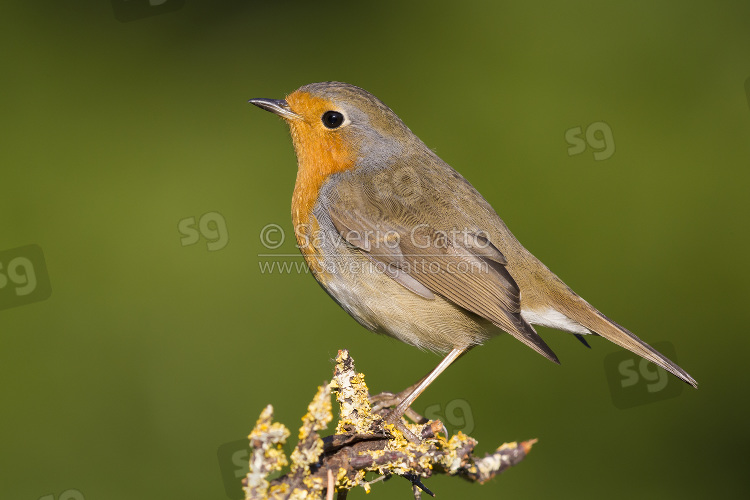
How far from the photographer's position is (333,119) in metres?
2.96

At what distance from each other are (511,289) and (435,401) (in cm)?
86

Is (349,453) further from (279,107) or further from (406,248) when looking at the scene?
(279,107)

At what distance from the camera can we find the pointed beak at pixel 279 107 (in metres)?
2.97

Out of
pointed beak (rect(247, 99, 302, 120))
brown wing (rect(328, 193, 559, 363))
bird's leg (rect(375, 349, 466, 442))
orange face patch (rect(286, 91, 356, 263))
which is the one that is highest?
pointed beak (rect(247, 99, 302, 120))

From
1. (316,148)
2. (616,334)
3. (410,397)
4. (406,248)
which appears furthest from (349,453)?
(316,148)

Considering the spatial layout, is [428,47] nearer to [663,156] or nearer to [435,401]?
[663,156]

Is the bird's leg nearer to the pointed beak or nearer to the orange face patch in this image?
the orange face patch

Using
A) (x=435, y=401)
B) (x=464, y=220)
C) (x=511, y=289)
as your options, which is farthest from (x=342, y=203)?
(x=435, y=401)

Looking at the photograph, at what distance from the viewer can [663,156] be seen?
3.82 meters

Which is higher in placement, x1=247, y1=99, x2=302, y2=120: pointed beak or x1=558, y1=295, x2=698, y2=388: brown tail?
x1=247, y1=99, x2=302, y2=120: pointed beak

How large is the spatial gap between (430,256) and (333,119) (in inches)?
27.1

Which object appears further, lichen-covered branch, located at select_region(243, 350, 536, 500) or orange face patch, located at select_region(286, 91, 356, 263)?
orange face patch, located at select_region(286, 91, 356, 263)

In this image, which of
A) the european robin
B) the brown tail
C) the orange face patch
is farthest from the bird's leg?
the orange face patch

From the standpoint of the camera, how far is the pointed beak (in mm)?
2973
